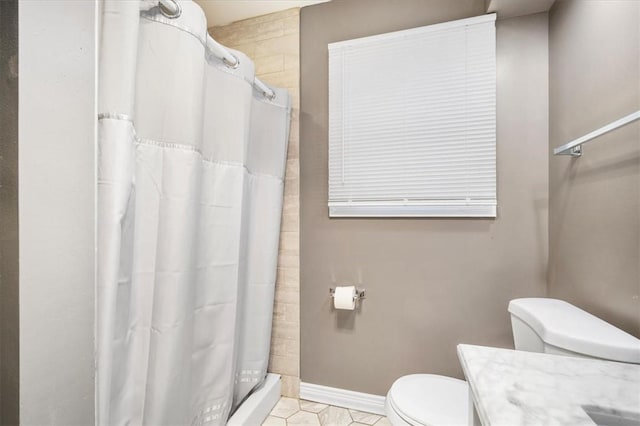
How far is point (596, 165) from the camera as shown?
1172 millimetres

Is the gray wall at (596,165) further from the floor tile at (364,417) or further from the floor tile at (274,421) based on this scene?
the floor tile at (274,421)

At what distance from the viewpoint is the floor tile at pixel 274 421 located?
1706mm

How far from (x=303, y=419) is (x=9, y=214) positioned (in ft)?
5.48

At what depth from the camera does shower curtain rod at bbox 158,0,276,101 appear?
1.06 meters

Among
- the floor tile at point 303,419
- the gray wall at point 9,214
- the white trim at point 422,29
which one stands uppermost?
the white trim at point 422,29

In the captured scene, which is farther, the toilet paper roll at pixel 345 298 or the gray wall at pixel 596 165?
the toilet paper roll at pixel 345 298

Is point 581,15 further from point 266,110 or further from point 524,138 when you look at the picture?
point 266,110

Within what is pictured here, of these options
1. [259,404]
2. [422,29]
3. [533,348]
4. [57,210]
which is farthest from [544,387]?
[422,29]

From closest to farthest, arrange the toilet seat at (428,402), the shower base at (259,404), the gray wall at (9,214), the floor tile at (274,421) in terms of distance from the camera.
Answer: the gray wall at (9,214), the toilet seat at (428,402), the shower base at (259,404), the floor tile at (274,421)

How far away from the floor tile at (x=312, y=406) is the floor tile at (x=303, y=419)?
37 millimetres

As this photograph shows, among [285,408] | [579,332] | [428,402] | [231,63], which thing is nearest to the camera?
[579,332]

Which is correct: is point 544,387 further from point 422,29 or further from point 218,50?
point 422,29

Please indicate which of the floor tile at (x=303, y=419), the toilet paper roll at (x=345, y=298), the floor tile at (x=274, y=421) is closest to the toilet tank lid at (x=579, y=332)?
the toilet paper roll at (x=345, y=298)

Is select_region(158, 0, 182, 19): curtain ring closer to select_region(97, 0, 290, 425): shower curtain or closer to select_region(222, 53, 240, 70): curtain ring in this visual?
select_region(97, 0, 290, 425): shower curtain
